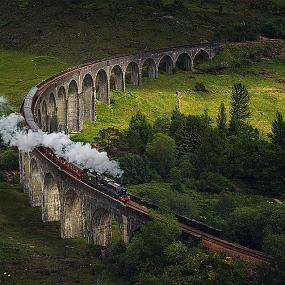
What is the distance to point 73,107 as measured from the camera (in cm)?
11112

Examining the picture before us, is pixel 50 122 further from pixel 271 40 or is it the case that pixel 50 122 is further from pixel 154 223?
pixel 271 40

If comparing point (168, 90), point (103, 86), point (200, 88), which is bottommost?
point (168, 90)

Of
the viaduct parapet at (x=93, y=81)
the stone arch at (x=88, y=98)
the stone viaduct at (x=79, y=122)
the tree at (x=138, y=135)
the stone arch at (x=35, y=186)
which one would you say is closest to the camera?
the stone viaduct at (x=79, y=122)

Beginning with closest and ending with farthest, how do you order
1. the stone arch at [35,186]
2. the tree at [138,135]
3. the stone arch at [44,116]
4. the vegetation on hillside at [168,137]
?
the vegetation on hillside at [168,137] → the stone arch at [35,186] → the tree at [138,135] → the stone arch at [44,116]

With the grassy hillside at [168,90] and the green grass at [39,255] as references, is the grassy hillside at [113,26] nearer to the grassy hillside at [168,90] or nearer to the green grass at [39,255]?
the grassy hillside at [168,90]

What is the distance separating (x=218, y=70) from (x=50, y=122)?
2416 inches

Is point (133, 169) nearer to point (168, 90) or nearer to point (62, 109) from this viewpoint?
point (62, 109)

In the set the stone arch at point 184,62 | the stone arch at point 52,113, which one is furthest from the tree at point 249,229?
the stone arch at point 184,62

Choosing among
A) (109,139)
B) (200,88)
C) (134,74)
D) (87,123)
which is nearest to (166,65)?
(134,74)

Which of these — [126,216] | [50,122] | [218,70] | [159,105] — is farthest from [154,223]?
[218,70]

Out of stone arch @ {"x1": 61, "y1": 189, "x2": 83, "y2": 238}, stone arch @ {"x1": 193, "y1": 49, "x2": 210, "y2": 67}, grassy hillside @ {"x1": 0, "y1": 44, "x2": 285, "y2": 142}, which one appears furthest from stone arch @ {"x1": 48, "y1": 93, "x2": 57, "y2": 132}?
stone arch @ {"x1": 193, "y1": 49, "x2": 210, "y2": 67}

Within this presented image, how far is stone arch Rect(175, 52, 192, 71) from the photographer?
154 m

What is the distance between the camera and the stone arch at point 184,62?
154m

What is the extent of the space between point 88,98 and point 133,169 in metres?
38.0
